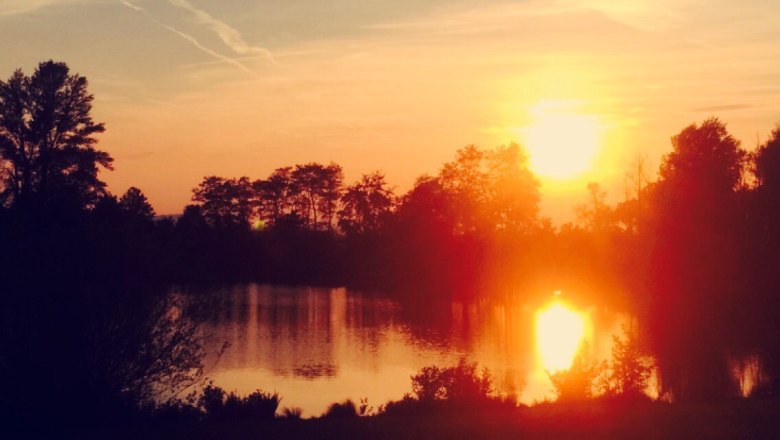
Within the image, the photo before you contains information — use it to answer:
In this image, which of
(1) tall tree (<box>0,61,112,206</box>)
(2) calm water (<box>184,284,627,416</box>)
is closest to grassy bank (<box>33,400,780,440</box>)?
(2) calm water (<box>184,284,627,416</box>)

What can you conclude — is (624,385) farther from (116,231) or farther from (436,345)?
(436,345)

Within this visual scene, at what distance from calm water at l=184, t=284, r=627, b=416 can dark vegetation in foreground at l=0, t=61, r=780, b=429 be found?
2366 mm

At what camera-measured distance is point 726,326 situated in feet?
165

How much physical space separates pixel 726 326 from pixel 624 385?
2970cm

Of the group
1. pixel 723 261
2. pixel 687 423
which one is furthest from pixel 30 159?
pixel 723 261

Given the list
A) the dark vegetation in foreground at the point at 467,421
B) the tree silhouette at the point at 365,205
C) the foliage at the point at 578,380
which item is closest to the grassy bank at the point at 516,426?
the dark vegetation in foreground at the point at 467,421

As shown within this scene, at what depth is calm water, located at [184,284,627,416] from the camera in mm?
30453

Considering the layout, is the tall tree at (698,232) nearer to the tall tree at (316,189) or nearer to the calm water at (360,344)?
the calm water at (360,344)

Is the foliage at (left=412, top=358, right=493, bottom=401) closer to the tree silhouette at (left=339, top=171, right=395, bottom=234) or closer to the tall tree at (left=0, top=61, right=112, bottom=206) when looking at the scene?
the tall tree at (left=0, top=61, right=112, bottom=206)

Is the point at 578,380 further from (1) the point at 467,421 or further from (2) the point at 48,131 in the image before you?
(2) the point at 48,131

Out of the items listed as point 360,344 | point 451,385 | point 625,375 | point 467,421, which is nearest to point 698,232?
point 360,344

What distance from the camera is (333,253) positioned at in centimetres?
Answer: 9188

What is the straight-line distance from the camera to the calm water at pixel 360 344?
3045cm

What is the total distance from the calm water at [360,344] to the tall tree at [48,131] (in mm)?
10593
